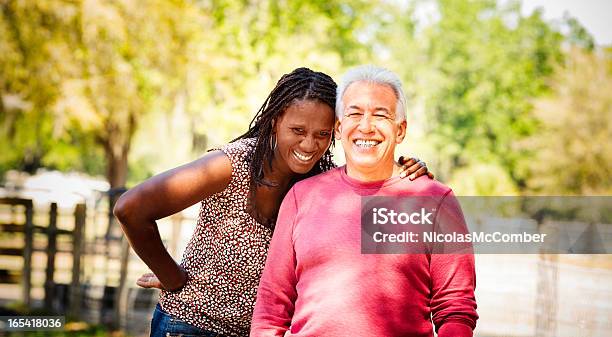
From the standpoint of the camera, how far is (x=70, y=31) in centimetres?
1164

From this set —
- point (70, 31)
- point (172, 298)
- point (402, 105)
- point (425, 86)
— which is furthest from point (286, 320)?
point (425, 86)

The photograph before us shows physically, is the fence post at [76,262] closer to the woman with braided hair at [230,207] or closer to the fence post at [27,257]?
the fence post at [27,257]

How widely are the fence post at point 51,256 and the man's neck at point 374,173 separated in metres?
6.65

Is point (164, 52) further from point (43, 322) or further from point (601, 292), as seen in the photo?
point (601, 292)

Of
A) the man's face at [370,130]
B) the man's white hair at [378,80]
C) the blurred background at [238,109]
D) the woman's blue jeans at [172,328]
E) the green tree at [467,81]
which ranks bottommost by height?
the woman's blue jeans at [172,328]

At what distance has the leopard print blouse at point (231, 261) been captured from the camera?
2.26m

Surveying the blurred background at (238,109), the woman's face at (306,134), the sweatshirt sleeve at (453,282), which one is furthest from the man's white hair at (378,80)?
the blurred background at (238,109)

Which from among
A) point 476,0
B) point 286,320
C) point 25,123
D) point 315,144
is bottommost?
point 286,320

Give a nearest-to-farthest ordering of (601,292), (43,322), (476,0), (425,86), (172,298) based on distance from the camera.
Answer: (172,298)
(601,292)
(43,322)
(425,86)
(476,0)

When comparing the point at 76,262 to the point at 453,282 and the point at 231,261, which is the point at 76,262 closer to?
the point at 231,261

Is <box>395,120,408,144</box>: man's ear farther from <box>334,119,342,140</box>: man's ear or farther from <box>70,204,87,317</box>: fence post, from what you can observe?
<box>70,204,87,317</box>: fence post

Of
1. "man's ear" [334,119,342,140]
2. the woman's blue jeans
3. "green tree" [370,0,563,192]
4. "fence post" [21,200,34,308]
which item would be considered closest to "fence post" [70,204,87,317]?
"fence post" [21,200,34,308]

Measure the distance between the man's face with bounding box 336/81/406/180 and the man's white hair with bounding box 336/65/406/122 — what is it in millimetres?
11

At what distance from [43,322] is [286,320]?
3.74 m
